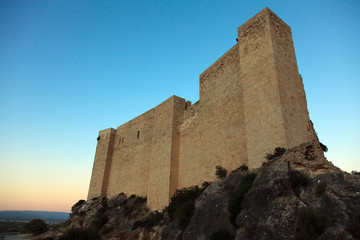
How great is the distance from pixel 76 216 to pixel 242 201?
1889 centimetres

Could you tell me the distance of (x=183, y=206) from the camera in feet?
34.0

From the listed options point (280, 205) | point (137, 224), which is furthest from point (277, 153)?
point (137, 224)

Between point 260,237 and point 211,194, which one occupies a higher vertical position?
point 211,194

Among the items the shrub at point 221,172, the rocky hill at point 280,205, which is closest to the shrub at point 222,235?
the rocky hill at point 280,205

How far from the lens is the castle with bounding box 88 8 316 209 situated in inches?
370

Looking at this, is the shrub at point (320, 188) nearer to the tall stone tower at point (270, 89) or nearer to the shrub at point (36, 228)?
the tall stone tower at point (270, 89)

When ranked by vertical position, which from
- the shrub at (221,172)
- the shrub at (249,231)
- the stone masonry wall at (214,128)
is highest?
the stone masonry wall at (214,128)

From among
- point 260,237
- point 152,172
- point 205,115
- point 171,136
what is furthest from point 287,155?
point 152,172

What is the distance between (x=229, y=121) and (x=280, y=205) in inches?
258

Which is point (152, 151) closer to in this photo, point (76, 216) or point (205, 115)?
point (205, 115)

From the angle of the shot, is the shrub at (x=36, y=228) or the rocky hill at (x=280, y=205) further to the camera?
the shrub at (x=36, y=228)

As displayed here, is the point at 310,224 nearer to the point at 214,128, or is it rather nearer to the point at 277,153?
the point at 277,153

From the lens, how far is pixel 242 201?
7.27 metres

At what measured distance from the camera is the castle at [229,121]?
9406 mm
